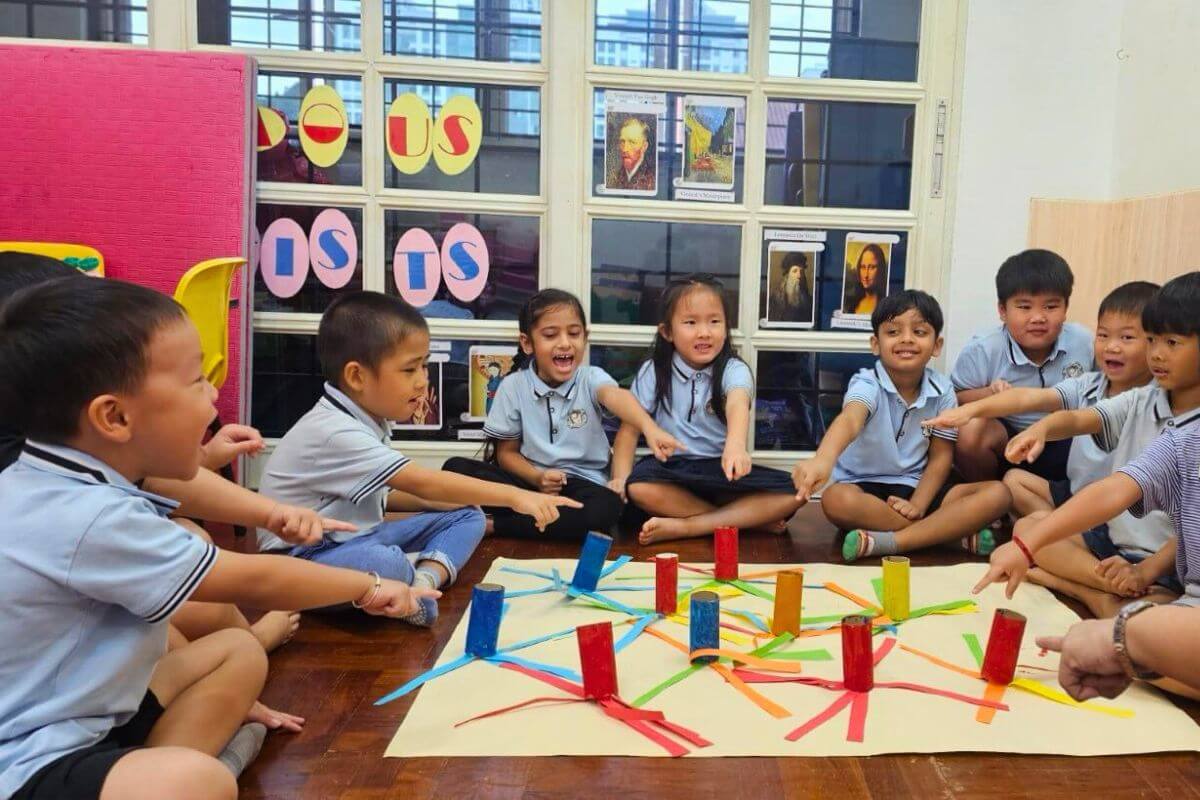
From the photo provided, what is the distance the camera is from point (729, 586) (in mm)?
2102

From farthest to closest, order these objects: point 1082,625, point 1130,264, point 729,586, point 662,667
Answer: point 1130,264 → point 729,586 → point 662,667 → point 1082,625

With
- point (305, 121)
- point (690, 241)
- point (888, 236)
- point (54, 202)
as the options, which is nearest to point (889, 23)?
point (888, 236)

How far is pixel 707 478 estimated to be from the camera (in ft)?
8.79

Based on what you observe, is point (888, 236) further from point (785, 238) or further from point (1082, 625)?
point (1082, 625)

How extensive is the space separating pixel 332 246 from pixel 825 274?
168cm

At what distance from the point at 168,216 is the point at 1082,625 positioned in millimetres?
2721

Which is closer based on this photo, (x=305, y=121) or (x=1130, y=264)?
(x=1130, y=264)

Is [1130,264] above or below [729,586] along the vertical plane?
above

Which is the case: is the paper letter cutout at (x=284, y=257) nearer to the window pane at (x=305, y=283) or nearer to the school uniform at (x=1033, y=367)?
the window pane at (x=305, y=283)

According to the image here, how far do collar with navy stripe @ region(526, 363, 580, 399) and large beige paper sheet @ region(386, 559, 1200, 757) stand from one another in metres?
1.02

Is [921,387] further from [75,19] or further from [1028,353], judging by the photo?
[75,19]

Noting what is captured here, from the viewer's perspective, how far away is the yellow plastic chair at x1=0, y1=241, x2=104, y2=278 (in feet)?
8.89

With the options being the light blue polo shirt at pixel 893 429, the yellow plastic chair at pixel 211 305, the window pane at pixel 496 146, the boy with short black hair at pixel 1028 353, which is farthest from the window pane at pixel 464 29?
the boy with short black hair at pixel 1028 353

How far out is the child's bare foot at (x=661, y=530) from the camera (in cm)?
252
